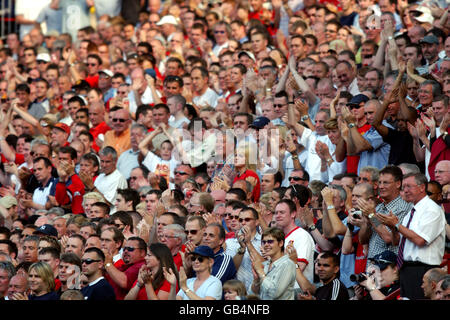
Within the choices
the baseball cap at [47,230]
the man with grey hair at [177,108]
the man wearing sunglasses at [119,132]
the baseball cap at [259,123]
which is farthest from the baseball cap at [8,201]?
the baseball cap at [259,123]

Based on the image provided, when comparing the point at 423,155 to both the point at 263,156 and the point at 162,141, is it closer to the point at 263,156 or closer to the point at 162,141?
the point at 263,156

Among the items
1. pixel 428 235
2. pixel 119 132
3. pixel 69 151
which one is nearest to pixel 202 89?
pixel 119 132

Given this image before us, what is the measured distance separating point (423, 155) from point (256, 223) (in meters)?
2.37

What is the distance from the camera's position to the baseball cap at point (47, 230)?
1204 cm

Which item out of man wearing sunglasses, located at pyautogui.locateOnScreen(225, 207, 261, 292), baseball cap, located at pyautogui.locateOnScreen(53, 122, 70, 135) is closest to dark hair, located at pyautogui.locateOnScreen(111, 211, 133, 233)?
man wearing sunglasses, located at pyautogui.locateOnScreen(225, 207, 261, 292)

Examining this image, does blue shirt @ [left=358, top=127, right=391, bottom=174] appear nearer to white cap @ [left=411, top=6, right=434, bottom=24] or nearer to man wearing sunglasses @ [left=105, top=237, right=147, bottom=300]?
man wearing sunglasses @ [left=105, top=237, right=147, bottom=300]

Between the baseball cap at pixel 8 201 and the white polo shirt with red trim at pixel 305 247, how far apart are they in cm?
521

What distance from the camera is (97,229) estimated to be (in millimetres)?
11469

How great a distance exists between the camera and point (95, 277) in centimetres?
1002

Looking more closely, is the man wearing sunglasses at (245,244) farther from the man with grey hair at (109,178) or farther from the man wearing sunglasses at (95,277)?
the man with grey hair at (109,178)

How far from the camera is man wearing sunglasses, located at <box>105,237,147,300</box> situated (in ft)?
33.5

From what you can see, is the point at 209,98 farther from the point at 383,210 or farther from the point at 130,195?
the point at 383,210

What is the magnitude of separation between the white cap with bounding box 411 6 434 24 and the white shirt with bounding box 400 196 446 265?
6537 millimetres
